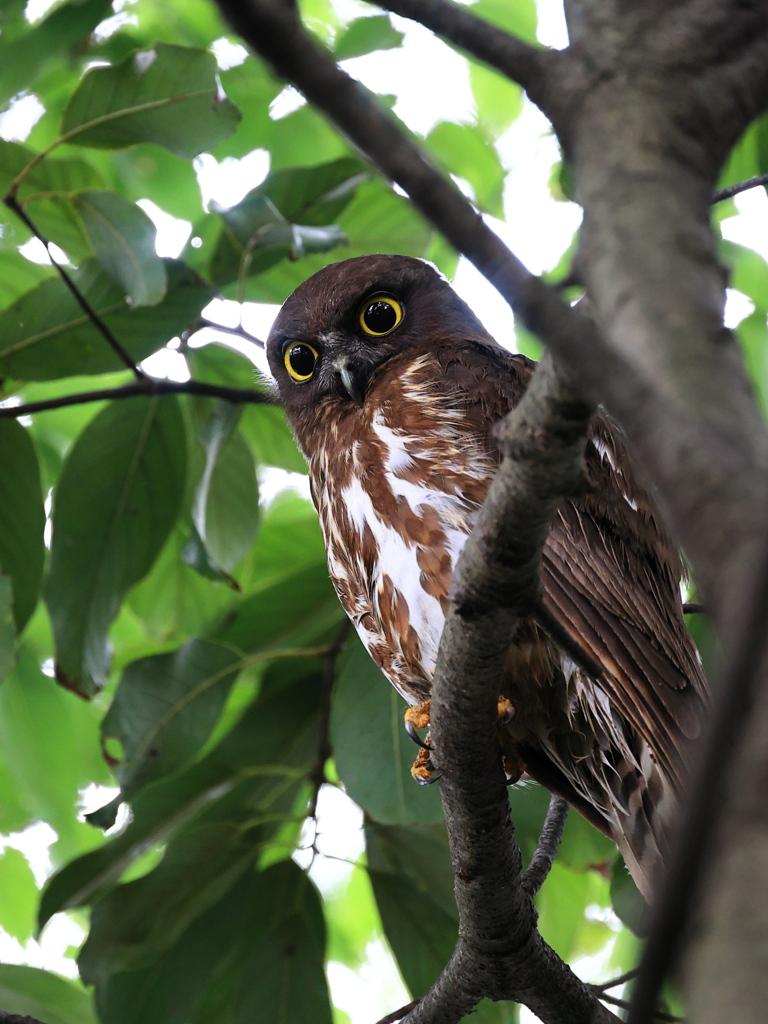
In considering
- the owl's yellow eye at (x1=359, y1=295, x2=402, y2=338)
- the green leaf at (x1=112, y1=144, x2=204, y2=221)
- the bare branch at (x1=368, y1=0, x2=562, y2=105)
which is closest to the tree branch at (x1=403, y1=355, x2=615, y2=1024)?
the bare branch at (x1=368, y1=0, x2=562, y2=105)

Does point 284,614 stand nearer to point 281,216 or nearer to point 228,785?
point 228,785

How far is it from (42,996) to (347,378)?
6.77ft

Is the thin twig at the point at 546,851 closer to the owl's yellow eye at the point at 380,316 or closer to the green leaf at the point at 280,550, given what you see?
the green leaf at the point at 280,550

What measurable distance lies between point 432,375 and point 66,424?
2029 mm

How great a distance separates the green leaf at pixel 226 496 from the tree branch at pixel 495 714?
5.11 ft

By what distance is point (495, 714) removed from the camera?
5.90 feet

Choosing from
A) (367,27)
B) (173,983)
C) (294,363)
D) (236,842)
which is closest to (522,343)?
(294,363)

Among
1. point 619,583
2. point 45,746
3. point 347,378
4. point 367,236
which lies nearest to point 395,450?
point 347,378

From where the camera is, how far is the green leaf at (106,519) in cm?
322

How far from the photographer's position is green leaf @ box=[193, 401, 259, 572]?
10.7 feet

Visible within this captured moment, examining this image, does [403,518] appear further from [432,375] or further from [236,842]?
[236,842]

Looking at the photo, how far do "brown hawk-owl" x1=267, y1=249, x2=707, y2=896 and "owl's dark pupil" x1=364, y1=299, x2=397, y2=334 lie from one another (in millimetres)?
213

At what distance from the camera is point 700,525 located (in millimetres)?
605

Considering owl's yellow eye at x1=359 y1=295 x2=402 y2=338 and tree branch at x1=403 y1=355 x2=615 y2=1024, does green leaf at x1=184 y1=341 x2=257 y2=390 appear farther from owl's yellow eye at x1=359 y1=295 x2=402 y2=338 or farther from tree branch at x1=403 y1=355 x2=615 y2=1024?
tree branch at x1=403 y1=355 x2=615 y2=1024
